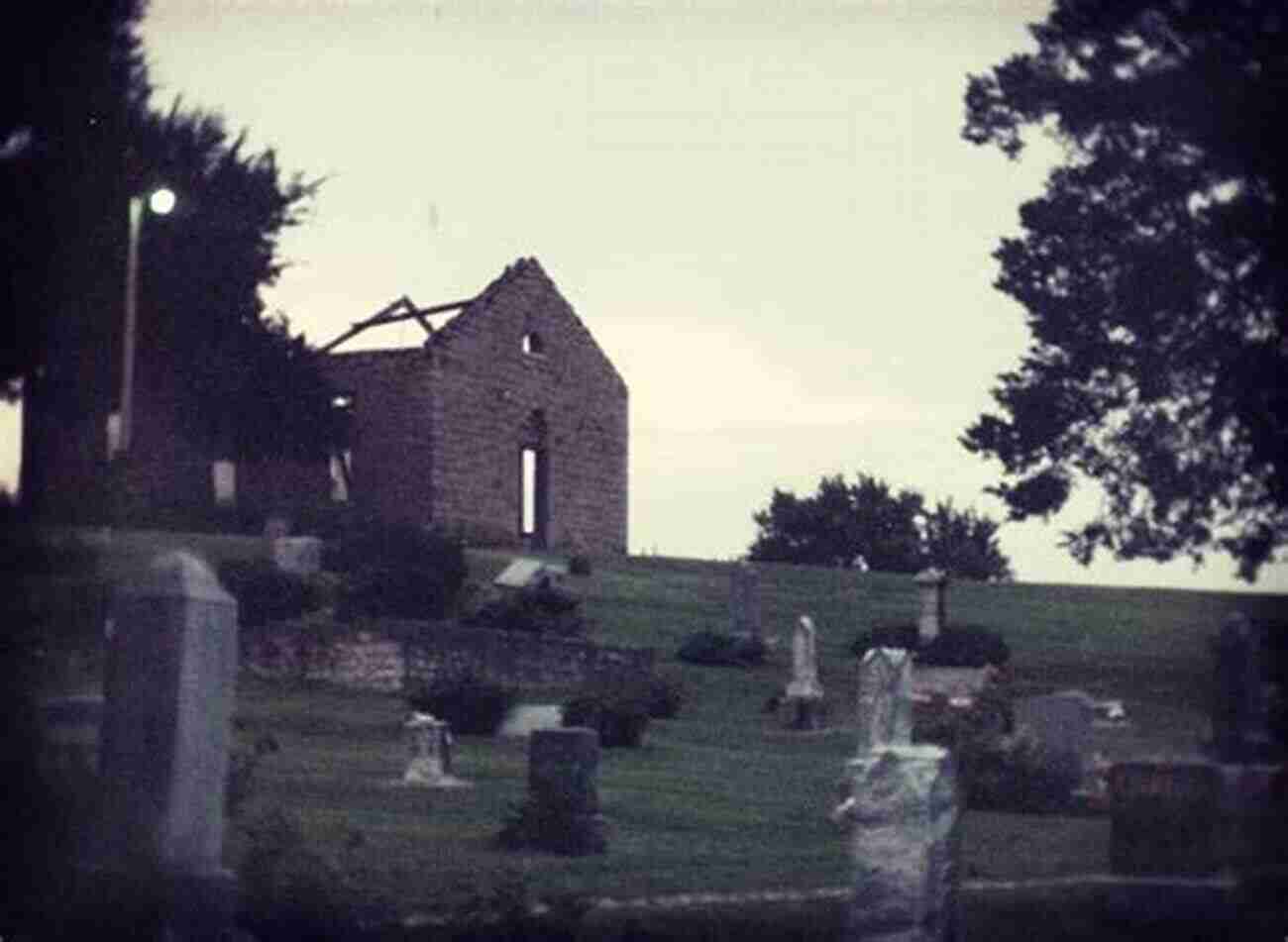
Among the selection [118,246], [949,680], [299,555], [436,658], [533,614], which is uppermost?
[118,246]

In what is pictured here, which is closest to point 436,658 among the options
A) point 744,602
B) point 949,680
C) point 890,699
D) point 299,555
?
point 299,555

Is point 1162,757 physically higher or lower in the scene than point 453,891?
higher

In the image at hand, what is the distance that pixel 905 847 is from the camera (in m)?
11.2

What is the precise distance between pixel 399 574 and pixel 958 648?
28.1ft

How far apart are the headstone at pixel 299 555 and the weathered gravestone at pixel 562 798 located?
17.0m

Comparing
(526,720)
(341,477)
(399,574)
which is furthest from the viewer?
(341,477)

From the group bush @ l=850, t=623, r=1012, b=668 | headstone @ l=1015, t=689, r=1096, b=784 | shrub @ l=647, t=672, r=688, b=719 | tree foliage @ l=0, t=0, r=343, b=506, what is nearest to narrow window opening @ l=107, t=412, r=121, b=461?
tree foliage @ l=0, t=0, r=343, b=506

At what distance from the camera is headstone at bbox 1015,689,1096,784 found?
2023 centimetres

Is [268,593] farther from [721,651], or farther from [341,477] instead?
[341,477]

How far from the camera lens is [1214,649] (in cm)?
1753

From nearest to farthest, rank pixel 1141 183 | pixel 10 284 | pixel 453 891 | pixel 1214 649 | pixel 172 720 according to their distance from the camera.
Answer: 1. pixel 10 284
2. pixel 172 720
3. pixel 453 891
4. pixel 1214 649
5. pixel 1141 183

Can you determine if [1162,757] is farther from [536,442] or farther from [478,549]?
[536,442]

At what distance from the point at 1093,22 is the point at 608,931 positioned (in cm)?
1553

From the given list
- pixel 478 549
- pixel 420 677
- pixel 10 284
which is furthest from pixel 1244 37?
pixel 478 549
